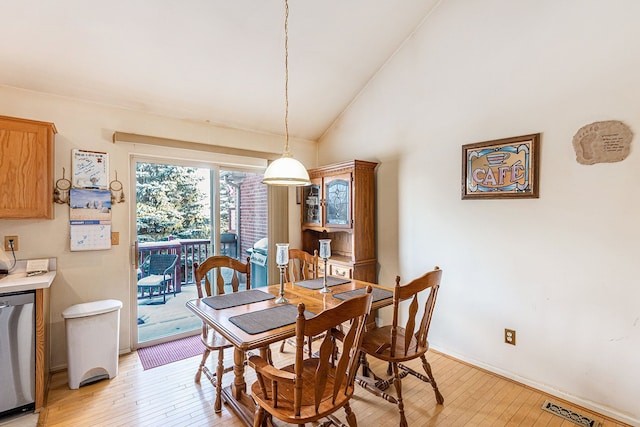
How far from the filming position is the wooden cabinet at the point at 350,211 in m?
3.21

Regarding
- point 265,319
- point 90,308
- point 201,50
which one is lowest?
point 90,308

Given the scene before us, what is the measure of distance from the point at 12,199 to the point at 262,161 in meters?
2.16

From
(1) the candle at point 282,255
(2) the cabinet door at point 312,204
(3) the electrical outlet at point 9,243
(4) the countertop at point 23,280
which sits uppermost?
(2) the cabinet door at point 312,204

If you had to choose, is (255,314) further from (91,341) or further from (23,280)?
(23,280)

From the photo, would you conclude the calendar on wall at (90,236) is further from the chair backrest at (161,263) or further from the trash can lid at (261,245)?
the trash can lid at (261,245)

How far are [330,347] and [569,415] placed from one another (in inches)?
72.9

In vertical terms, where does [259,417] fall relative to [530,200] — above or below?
below

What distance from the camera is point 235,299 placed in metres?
2.18

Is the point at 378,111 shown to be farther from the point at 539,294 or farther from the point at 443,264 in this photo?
the point at 539,294

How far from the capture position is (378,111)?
3391 millimetres

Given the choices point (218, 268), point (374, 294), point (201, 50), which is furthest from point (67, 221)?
point (374, 294)

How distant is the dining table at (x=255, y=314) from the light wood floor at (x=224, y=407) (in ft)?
0.56

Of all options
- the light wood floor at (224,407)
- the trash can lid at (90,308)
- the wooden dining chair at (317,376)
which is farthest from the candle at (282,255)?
the trash can lid at (90,308)

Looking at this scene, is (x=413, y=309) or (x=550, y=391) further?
(x=550, y=391)
